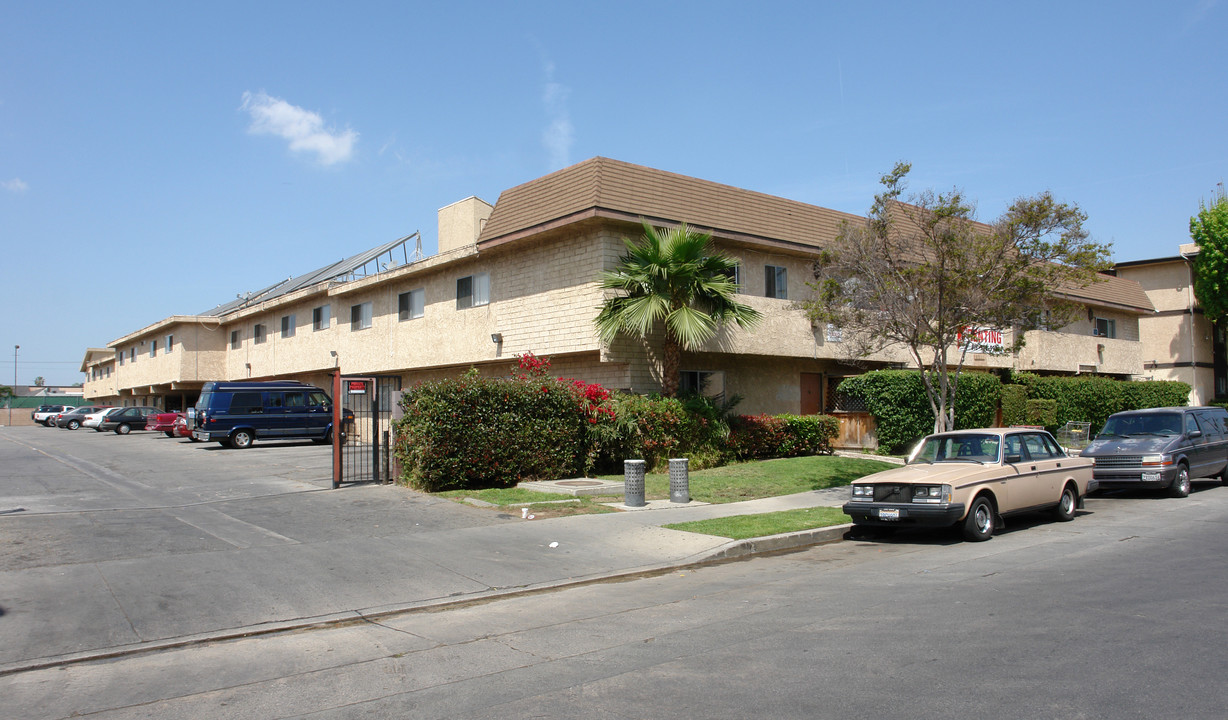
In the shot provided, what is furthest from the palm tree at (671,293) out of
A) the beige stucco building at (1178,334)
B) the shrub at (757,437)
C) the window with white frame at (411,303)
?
the beige stucco building at (1178,334)

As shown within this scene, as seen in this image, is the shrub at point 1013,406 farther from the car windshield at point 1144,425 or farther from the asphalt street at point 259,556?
the asphalt street at point 259,556

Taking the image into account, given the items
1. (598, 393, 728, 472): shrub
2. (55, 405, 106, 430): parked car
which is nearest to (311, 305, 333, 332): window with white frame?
(598, 393, 728, 472): shrub

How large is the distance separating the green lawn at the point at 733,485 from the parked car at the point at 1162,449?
179 inches

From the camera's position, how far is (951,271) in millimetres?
14312

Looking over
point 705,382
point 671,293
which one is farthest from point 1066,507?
point 705,382

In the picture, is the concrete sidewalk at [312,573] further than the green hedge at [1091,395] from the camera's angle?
No

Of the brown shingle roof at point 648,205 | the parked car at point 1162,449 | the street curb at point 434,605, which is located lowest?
the street curb at point 434,605

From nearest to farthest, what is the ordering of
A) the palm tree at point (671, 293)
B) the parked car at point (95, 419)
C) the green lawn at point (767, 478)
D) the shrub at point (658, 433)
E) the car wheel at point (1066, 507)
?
1. the car wheel at point (1066, 507)
2. the green lawn at point (767, 478)
3. the palm tree at point (671, 293)
4. the shrub at point (658, 433)
5. the parked car at point (95, 419)

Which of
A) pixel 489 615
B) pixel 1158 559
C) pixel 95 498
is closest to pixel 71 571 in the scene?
pixel 489 615

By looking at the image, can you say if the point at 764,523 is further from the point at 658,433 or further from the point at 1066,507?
the point at 658,433

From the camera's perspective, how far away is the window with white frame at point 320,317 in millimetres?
32594

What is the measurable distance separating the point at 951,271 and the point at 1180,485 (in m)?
6.58

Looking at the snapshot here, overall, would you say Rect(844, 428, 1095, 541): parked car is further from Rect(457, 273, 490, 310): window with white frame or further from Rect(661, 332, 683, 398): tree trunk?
Rect(457, 273, 490, 310): window with white frame

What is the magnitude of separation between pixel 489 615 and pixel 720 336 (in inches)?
523
